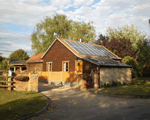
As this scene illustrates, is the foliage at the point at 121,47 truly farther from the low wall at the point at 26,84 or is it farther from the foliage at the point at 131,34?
the low wall at the point at 26,84

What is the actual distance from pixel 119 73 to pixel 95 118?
16500 mm

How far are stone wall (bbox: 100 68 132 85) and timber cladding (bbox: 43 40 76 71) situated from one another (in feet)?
14.6

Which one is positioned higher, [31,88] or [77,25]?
[77,25]

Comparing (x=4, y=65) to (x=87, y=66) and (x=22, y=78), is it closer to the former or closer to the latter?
(x=22, y=78)

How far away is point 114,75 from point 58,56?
333 inches

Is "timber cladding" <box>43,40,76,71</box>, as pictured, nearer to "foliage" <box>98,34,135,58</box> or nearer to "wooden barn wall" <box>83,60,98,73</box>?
"wooden barn wall" <box>83,60,98,73</box>

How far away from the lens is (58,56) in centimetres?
2564

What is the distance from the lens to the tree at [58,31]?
5112 centimetres

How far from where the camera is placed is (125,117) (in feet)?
24.0

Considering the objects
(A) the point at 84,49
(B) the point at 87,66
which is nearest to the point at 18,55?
(A) the point at 84,49

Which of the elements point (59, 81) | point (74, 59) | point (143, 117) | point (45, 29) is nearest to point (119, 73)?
point (74, 59)

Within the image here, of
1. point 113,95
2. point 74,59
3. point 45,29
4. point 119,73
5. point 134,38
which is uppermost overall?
point 45,29

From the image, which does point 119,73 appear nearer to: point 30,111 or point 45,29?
point 30,111

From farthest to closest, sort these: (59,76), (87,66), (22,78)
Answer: (59,76)
(87,66)
(22,78)
